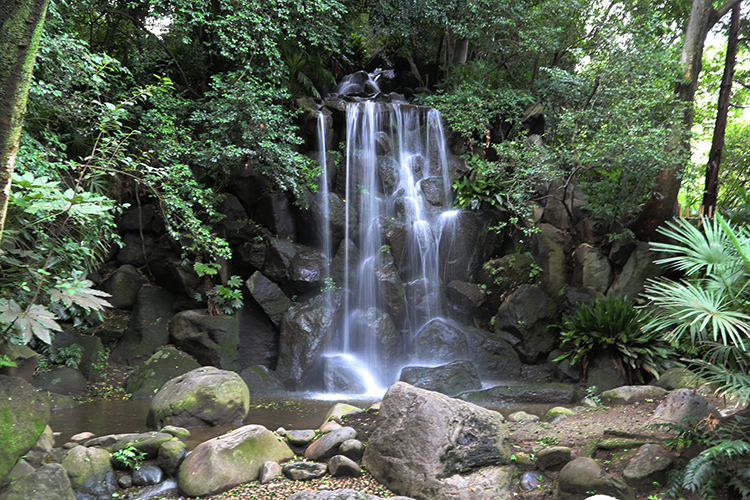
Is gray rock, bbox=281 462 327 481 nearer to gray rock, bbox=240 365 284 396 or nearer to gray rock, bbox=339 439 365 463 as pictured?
gray rock, bbox=339 439 365 463

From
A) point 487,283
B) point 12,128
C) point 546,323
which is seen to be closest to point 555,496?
point 12,128

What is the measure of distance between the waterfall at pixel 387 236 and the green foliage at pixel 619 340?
11.5 ft

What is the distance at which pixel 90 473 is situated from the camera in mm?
4652

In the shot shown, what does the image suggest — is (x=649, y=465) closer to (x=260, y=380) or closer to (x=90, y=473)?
(x=90, y=473)

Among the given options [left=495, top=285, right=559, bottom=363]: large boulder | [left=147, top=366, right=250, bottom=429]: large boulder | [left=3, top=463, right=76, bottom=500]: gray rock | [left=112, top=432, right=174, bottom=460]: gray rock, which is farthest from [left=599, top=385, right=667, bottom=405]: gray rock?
[left=3, top=463, right=76, bottom=500]: gray rock

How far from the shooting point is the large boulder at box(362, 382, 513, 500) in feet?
14.2

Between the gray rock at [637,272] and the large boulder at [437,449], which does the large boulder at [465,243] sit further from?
the large boulder at [437,449]

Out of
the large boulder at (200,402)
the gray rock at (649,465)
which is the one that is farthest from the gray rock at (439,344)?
the gray rock at (649,465)

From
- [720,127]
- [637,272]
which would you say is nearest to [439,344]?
[637,272]

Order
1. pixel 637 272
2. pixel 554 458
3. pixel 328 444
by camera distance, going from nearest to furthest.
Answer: pixel 554 458
pixel 328 444
pixel 637 272

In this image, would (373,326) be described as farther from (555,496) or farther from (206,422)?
(555,496)

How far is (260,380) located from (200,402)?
Answer: 3084 millimetres

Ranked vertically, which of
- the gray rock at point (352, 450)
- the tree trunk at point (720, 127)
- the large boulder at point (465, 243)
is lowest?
the gray rock at point (352, 450)

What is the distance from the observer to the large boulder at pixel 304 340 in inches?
390
